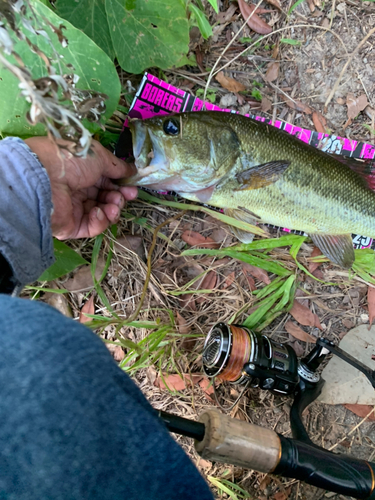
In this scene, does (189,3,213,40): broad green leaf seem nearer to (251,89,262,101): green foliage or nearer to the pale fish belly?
(251,89,262,101): green foliage

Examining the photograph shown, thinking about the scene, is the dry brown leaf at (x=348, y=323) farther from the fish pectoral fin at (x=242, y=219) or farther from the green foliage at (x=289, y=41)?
the green foliage at (x=289, y=41)

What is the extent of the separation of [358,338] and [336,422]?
2.22ft

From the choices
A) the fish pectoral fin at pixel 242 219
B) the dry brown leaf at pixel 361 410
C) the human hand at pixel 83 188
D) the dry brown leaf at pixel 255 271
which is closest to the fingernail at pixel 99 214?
the human hand at pixel 83 188

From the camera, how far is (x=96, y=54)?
1.94m

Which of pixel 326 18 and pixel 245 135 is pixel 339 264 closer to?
pixel 245 135

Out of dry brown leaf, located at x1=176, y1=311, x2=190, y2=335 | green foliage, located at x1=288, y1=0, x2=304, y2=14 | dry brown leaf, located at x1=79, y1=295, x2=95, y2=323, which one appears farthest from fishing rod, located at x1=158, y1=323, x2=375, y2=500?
green foliage, located at x1=288, y1=0, x2=304, y2=14

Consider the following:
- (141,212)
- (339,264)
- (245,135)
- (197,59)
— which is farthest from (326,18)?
(141,212)

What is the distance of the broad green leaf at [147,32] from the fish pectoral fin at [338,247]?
1.63m

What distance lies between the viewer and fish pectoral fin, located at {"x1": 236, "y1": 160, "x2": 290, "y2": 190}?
2.24 meters

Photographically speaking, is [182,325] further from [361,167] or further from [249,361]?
[361,167]

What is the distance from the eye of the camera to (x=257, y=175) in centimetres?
227

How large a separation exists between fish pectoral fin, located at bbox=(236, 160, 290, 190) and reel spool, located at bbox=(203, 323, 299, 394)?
3.18 feet

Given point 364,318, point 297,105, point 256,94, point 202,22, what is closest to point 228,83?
point 256,94

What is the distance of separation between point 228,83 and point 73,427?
2510 millimetres
